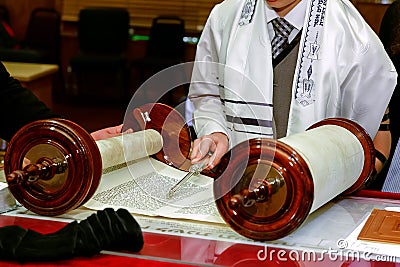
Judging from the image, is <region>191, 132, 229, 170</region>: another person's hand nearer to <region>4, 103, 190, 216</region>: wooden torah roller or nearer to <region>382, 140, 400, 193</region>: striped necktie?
<region>4, 103, 190, 216</region>: wooden torah roller

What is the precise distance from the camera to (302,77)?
174cm

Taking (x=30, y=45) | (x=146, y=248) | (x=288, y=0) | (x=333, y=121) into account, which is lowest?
(x=30, y=45)

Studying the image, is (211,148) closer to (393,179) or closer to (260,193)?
(260,193)

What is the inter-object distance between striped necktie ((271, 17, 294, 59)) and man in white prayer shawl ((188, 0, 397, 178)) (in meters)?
0.01

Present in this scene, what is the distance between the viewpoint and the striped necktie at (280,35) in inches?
70.3

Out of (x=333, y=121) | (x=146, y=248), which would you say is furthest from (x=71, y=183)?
→ (x=333, y=121)

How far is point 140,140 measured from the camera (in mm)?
1572

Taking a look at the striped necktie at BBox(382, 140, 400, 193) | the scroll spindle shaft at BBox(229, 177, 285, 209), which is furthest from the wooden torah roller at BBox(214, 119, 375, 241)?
the striped necktie at BBox(382, 140, 400, 193)

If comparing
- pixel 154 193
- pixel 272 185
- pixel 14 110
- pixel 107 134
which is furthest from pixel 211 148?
pixel 14 110

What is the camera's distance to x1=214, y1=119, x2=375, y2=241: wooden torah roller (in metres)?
1.19

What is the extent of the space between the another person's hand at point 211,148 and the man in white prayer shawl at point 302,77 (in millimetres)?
45

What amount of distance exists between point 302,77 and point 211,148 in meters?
0.34

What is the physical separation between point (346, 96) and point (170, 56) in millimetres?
5748

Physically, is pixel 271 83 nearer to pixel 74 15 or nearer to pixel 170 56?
pixel 170 56
